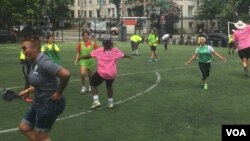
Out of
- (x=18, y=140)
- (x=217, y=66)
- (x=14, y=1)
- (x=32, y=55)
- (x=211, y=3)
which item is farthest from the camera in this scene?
(x=211, y=3)

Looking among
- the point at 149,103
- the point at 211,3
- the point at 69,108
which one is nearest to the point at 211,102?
the point at 149,103

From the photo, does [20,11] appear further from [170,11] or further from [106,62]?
[106,62]

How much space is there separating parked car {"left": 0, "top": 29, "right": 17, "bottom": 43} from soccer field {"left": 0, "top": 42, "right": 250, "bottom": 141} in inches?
1279

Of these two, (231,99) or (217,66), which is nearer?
(231,99)

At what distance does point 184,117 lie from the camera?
424 inches

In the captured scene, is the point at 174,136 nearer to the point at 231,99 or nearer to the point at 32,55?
the point at 32,55

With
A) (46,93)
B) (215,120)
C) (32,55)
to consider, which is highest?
(32,55)

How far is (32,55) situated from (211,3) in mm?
69551

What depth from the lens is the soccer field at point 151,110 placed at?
30.4 feet

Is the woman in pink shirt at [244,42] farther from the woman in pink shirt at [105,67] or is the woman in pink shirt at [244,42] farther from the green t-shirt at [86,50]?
the woman in pink shirt at [105,67]

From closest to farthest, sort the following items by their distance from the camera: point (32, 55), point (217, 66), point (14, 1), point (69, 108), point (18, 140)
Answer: point (32, 55)
point (18, 140)
point (69, 108)
point (217, 66)
point (14, 1)

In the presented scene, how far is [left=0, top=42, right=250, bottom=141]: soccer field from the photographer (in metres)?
Answer: 9.27

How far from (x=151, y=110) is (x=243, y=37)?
315 inches

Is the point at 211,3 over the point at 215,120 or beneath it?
over
